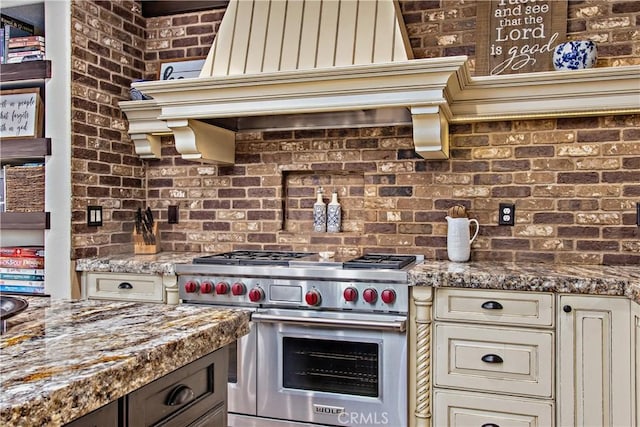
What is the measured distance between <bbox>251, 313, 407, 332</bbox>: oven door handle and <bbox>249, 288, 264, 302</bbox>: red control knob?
0.07 meters

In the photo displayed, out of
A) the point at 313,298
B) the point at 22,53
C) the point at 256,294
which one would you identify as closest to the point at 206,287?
the point at 256,294

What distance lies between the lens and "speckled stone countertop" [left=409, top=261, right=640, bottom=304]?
6.85 ft

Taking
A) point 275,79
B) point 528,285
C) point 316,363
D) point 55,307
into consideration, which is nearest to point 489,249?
point 528,285

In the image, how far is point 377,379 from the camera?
238 cm

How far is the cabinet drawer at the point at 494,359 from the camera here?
2.20 metres

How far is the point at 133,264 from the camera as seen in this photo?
278 cm

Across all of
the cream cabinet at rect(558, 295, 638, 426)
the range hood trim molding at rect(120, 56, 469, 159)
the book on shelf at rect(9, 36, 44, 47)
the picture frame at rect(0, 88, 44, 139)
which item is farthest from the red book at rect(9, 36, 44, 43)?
the cream cabinet at rect(558, 295, 638, 426)

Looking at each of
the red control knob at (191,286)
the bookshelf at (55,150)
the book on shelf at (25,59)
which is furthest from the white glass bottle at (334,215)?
the book on shelf at (25,59)

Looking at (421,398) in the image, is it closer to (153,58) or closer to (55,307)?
(55,307)

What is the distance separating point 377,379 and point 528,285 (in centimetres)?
76

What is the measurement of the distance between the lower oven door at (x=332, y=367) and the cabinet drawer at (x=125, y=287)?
0.60 metres

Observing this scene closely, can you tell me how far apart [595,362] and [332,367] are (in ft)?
3.52

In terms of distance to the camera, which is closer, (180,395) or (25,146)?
(180,395)

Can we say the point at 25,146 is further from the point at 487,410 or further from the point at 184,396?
the point at 487,410
